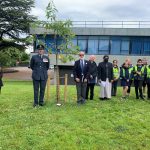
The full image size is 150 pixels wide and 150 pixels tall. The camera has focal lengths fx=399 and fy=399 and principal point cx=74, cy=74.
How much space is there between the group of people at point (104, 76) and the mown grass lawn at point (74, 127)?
3.09ft

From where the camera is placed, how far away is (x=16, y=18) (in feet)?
193

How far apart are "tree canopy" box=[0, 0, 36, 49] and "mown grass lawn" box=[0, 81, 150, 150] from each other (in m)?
45.0

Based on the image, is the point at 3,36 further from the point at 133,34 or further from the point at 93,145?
the point at 93,145

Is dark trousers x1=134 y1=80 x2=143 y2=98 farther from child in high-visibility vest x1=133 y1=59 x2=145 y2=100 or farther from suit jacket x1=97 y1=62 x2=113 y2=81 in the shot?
suit jacket x1=97 y1=62 x2=113 y2=81

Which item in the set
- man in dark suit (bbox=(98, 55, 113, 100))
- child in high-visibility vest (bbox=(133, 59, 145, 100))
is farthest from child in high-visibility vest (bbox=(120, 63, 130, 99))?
man in dark suit (bbox=(98, 55, 113, 100))

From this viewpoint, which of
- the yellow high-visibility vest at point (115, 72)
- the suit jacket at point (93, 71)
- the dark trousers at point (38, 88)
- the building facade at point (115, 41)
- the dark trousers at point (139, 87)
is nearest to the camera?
the dark trousers at point (38, 88)

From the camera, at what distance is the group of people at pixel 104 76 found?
47.3ft

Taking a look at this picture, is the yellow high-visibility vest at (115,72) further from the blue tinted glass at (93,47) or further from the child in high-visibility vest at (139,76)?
the blue tinted glass at (93,47)

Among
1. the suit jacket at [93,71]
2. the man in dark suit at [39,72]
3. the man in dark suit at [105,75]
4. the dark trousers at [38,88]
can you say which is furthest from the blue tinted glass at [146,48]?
the dark trousers at [38,88]

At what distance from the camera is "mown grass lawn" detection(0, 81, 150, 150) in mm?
9156

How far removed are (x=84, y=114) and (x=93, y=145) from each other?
2.89 m

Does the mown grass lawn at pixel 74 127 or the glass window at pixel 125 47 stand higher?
the glass window at pixel 125 47

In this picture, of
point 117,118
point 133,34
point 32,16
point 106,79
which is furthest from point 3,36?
point 117,118

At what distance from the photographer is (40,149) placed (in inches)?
344
